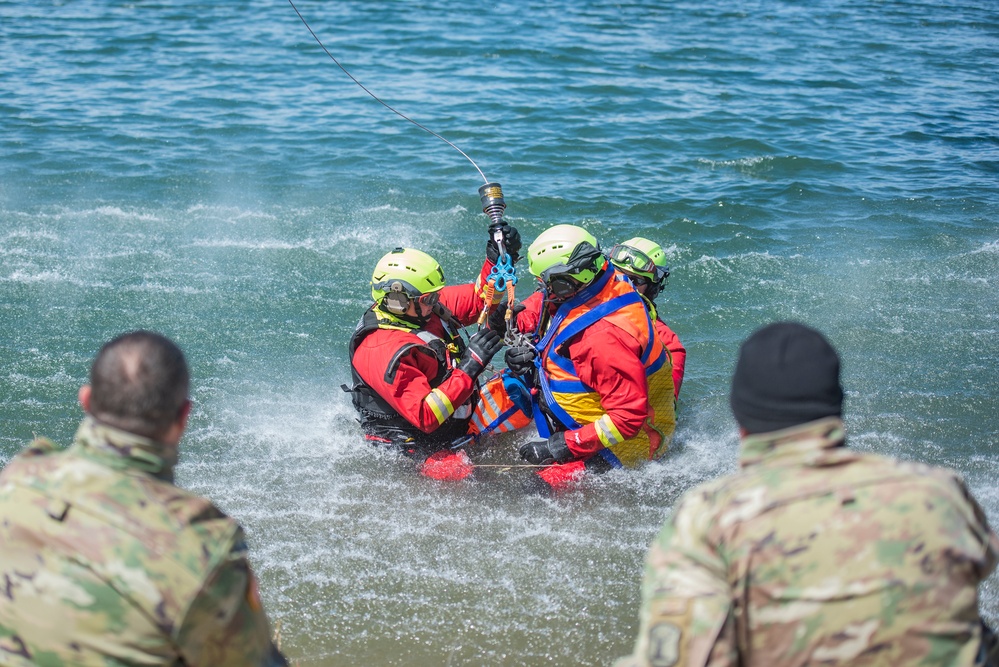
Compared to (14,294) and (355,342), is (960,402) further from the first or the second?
(14,294)

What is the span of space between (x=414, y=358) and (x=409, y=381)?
6.8 inches

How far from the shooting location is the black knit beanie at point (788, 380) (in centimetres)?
249

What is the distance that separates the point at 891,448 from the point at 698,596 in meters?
5.56

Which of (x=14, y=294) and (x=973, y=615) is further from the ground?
(x=973, y=615)

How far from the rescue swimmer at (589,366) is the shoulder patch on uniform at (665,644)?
3682mm

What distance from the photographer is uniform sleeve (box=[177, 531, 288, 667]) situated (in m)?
2.43

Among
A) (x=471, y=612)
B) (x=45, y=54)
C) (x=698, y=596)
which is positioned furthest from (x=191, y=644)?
(x=45, y=54)

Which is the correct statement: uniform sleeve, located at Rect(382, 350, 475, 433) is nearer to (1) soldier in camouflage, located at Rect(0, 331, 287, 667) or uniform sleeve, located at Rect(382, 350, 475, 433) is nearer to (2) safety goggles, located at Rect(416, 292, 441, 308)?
(2) safety goggles, located at Rect(416, 292, 441, 308)

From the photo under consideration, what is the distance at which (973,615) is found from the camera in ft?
8.08

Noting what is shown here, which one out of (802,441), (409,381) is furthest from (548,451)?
(802,441)

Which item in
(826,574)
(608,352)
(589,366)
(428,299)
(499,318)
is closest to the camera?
(826,574)

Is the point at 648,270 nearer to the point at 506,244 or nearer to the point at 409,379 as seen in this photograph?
the point at 506,244

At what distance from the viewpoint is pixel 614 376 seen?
6074 mm

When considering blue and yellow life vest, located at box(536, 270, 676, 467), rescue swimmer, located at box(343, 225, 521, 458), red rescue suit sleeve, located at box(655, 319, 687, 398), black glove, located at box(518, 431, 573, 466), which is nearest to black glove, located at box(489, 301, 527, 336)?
rescue swimmer, located at box(343, 225, 521, 458)
